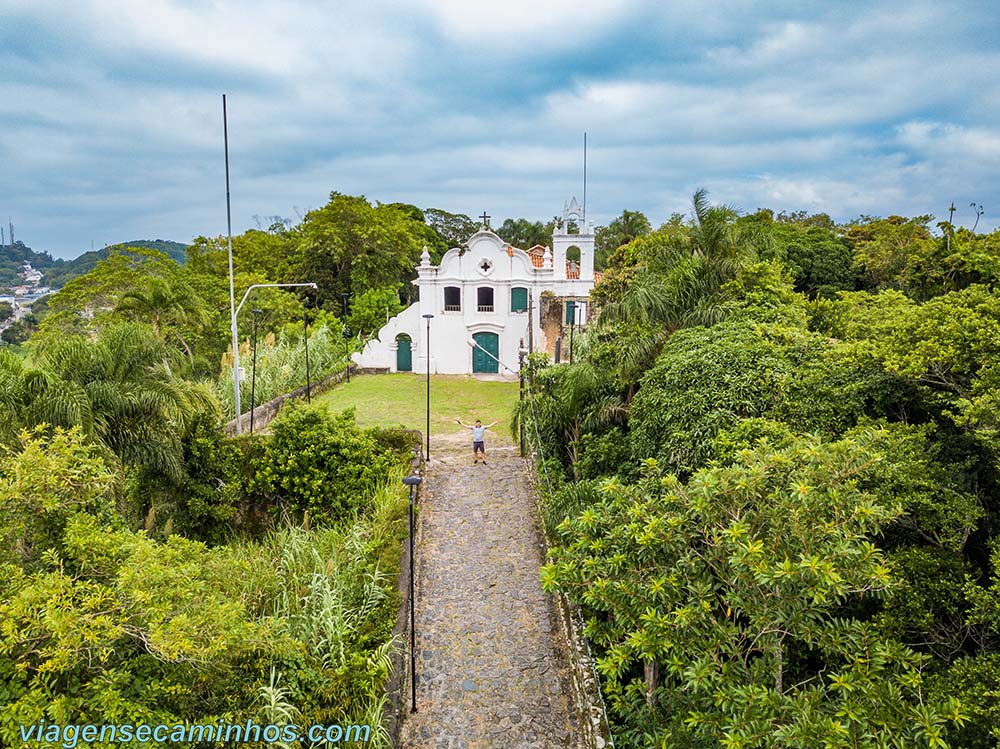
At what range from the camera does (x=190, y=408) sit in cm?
1038

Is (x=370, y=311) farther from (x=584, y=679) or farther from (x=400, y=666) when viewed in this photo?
(x=584, y=679)

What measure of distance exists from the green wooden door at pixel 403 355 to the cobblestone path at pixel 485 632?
14915mm

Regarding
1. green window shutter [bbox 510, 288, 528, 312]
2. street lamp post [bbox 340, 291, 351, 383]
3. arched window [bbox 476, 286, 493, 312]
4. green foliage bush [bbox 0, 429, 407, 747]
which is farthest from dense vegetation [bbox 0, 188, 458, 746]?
green window shutter [bbox 510, 288, 528, 312]

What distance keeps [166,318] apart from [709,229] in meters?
18.3

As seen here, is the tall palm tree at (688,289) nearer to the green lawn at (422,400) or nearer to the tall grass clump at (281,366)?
the green lawn at (422,400)

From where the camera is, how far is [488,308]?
87.6 ft

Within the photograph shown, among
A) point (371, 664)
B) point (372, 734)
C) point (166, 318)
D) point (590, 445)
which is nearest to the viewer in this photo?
point (372, 734)

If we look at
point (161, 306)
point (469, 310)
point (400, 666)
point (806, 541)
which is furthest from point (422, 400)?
point (806, 541)

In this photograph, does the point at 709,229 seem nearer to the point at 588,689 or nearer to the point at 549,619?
the point at 549,619

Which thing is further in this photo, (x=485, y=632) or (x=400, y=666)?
(x=485, y=632)

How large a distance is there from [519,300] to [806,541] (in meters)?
22.5

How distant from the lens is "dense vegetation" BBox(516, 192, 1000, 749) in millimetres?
4395

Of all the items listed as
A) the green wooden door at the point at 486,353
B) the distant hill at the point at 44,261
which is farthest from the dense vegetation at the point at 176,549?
the distant hill at the point at 44,261

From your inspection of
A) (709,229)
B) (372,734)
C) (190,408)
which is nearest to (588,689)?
(372,734)
